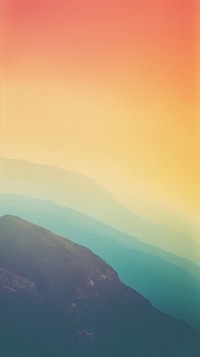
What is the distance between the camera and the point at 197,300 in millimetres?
3645

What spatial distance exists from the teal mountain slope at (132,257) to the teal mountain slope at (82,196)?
0.14 feet

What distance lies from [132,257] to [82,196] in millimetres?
478

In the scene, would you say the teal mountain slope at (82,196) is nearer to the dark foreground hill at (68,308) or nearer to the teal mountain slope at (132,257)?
the teal mountain slope at (132,257)

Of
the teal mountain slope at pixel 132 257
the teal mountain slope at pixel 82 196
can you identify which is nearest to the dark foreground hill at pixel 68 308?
the teal mountain slope at pixel 132 257

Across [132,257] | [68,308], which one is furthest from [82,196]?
[68,308]

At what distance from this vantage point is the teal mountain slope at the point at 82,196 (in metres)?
3.65

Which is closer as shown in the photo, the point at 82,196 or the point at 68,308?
the point at 68,308

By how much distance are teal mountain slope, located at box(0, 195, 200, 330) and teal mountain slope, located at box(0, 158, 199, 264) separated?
42mm

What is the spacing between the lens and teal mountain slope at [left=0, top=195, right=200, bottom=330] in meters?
3.63

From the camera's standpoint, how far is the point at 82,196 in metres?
3.68

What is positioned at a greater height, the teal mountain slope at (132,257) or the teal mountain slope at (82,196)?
the teal mountain slope at (82,196)

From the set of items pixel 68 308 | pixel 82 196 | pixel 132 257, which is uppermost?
pixel 82 196

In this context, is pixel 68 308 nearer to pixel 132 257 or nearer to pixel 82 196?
pixel 132 257

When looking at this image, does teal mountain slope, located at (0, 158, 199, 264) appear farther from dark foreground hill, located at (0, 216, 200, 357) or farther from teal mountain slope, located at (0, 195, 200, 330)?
dark foreground hill, located at (0, 216, 200, 357)
